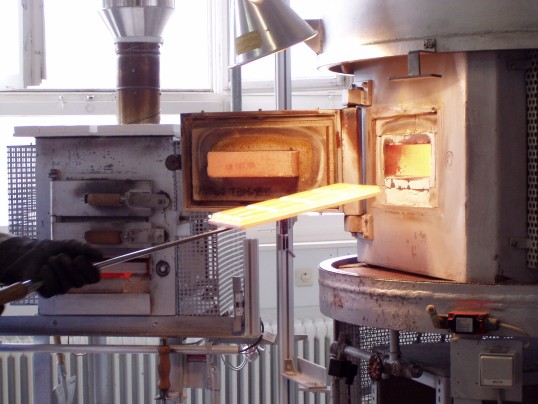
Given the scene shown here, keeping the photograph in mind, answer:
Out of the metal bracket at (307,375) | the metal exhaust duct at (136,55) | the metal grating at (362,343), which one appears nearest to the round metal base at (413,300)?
the metal grating at (362,343)

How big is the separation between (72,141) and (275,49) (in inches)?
26.2

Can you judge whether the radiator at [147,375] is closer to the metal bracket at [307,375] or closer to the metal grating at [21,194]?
the metal bracket at [307,375]

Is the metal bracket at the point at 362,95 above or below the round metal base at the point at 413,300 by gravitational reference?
above

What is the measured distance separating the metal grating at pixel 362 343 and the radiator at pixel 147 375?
0.96m

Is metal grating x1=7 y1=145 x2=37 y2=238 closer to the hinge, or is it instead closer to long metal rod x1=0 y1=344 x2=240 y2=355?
long metal rod x1=0 y1=344 x2=240 y2=355

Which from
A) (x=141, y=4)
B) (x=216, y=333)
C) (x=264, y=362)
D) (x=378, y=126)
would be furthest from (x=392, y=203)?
(x=264, y=362)

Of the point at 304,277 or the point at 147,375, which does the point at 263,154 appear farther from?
the point at 147,375

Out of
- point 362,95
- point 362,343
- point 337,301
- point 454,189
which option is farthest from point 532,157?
point 362,343

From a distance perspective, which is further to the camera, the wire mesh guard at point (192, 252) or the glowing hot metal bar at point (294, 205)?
the wire mesh guard at point (192, 252)

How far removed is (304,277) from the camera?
345cm

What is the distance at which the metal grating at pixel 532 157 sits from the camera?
67.9 inches

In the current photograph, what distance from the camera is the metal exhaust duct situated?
2412 millimetres

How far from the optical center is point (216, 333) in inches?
88.7

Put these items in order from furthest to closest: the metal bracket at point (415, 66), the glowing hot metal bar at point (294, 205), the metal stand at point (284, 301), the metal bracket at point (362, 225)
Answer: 1. the metal stand at point (284, 301)
2. the metal bracket at point (362, 225)
3. the metal bracket at point (415, 66)
4. the glowing hot metal bar at point (294, 205)
